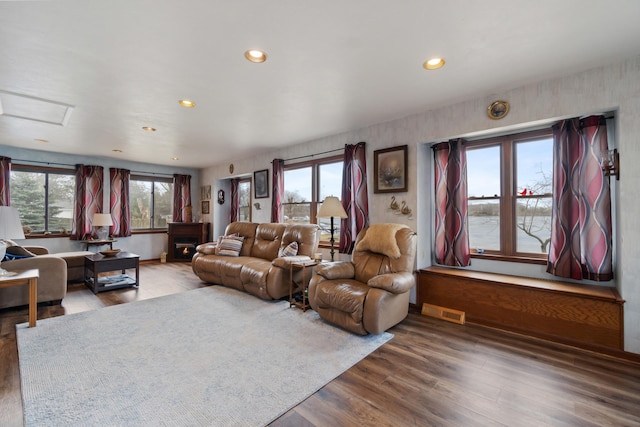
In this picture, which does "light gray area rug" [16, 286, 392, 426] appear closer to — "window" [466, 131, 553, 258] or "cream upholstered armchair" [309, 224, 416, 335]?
"cream upholstered armchair" [309, 224, 416, 335]

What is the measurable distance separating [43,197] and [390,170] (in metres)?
6.90

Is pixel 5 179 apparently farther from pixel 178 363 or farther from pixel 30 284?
pixel 178 363

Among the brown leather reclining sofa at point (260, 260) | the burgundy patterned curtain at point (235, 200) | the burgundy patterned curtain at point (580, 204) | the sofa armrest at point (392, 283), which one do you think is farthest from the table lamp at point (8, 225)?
the burgundy patterned curtain at point (580, 204)

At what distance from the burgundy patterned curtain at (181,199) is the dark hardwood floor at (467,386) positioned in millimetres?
4700

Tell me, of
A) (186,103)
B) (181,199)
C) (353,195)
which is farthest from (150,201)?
(353,195)

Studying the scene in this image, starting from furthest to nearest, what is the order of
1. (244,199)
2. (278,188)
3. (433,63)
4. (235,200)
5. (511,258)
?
(235,200) → (244,199) → (278,188) → (511,258) → (433,63)

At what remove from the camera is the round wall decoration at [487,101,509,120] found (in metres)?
2.91

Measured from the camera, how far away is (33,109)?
338 cm

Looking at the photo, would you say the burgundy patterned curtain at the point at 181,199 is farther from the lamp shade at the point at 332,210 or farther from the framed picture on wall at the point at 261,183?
the lamp shade at the point at 332,210

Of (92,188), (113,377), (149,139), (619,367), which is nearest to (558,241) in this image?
(619,367)

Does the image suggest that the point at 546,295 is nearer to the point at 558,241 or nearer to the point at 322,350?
the point at 558,241

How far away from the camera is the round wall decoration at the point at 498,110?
9.56ft

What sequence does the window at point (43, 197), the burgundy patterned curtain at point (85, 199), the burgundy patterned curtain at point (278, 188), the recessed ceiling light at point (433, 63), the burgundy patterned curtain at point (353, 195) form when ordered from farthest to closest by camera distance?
the burgundy patterned curtain at point (85, 199), the window at point (43, 197), the burgundy patterned curtain at point (278, 188), the burgundy patterned curtain at point (353, 195), the recessed ceiling light at point (433, 63)

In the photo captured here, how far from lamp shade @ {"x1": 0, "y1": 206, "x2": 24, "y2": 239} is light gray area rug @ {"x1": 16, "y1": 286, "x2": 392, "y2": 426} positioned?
98 centimetres
